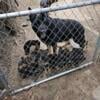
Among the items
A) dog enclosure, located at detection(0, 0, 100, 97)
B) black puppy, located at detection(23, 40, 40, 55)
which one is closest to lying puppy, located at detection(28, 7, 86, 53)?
dog enclosure, located at detection(0, 0, 100, 97)

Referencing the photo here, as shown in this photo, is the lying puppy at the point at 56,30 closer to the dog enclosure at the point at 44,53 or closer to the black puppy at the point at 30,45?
the dog enclosure at the point at 44,53

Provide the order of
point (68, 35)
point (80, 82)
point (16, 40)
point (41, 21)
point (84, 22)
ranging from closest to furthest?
point (41, 21)
point (80, 82)
point (68, 35)
point (16, 40)
point (84, 22)

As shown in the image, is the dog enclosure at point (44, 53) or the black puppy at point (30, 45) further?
the black puppy at point (30, 45)

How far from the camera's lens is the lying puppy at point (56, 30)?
104 inches

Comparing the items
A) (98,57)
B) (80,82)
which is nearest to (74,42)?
(98,57)

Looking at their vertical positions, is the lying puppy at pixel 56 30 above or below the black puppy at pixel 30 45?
above

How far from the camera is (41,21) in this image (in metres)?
2.57

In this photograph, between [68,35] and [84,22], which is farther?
[84,22]

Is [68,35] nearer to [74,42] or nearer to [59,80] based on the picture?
[74,42]

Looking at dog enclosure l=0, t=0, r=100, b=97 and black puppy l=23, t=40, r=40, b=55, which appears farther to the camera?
black puppy l=23, t=40, r=40, b=55

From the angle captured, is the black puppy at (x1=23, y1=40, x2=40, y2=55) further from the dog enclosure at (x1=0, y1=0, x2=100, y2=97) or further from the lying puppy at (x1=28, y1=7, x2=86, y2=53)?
the lying puppy at (x1=28, y1=7, x2=86, y2=53)

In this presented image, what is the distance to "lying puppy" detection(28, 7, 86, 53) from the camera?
2.64 metres

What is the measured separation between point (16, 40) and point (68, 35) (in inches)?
41.5

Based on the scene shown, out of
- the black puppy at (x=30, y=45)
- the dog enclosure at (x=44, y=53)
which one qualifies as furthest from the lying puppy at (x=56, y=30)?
the black puppy at (x=30, y=45)
